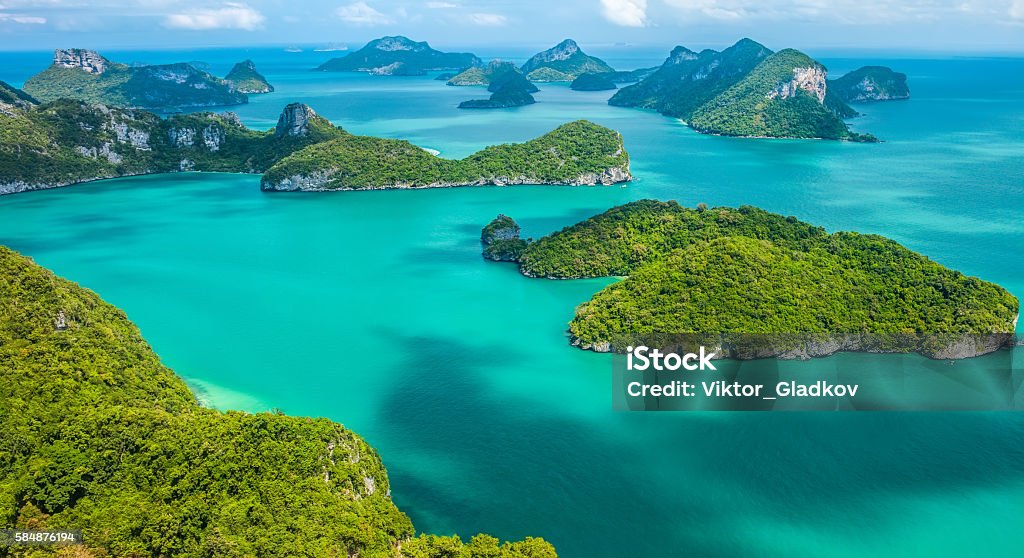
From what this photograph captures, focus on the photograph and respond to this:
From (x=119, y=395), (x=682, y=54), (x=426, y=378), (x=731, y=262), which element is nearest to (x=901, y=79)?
(x=682, y=54)

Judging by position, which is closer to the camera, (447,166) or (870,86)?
(447,166)

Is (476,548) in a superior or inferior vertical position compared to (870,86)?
inferior

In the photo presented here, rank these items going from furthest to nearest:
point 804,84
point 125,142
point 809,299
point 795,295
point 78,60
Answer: point 78,60, point 804,84, point 125,142, point 795,295, point 809,299

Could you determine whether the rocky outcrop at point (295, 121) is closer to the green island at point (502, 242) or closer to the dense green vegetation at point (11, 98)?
the dense green vegetation at point (11, 98)

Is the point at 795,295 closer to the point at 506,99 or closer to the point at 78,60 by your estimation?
the point at 506,99

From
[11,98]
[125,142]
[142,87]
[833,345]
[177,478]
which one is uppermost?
[142,87]

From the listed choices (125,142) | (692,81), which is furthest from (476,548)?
(692,81)

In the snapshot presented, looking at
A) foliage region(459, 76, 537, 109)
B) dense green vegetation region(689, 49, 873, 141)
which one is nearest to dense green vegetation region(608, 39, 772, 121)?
dense green vegetation region(689, 49, 873, 141)
